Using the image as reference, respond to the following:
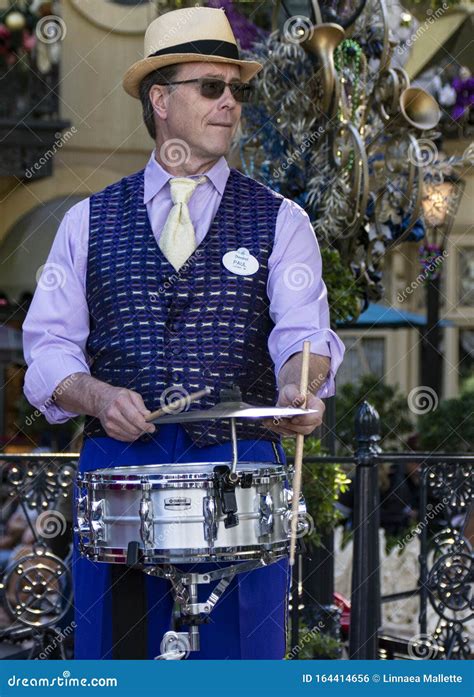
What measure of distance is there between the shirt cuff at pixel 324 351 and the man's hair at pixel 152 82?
29.5 inches

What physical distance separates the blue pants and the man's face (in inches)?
27.3

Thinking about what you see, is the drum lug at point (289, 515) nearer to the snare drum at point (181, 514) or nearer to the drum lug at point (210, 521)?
the snare drum at point (181, 514)

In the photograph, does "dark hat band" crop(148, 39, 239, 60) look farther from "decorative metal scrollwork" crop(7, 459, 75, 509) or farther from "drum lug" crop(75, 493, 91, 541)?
"decorative metal scrollwork" crop(7, 459, 75, 509)

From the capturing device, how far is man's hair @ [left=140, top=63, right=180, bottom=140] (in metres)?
3.39

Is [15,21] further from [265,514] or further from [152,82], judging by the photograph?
[265,514]

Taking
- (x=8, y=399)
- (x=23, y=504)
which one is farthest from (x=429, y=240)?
(x=8, y=399)

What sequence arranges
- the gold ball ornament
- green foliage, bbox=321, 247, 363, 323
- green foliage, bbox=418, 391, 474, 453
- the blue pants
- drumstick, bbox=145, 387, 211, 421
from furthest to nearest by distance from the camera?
the gold ball ornament
green foliage, bbox=418, 391, 474, 453
green foliage, bbox=321, 247, 363, 323
the blue pants
drumstick, bbox=145, 387, 211, 421

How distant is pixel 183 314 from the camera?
3.15 metres

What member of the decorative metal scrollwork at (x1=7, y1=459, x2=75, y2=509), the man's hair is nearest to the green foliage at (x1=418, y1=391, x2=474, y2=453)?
the decorative metal scrollwork at (x1=7, y1=459, x2=75, y2=509)

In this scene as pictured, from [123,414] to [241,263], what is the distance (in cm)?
53

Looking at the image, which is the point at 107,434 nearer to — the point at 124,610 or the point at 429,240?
the point at 124,610

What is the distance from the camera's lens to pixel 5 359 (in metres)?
13.6

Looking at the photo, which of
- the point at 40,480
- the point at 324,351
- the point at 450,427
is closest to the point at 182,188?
the point at 324,351

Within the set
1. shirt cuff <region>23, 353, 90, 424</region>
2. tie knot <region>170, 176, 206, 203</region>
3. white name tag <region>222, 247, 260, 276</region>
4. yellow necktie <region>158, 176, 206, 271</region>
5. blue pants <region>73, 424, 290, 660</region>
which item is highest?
tie knot <region>170, 176, 206, 203</region>
